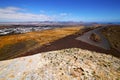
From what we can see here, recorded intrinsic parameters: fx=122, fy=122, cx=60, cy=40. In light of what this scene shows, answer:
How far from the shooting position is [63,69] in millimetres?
9906

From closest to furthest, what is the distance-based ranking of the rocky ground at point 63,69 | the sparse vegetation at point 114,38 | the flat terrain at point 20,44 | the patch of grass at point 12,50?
the rocky ground at point 63,69 < the sparse vegetation at point 114,38 < the patch of grass at point 12,50 < the flat terrain at point 20,44

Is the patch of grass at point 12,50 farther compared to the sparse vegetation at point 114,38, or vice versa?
the patch of grass at point 12,50

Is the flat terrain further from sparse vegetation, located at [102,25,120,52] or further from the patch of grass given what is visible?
sparse vegetation, located at [102,25,120,52]

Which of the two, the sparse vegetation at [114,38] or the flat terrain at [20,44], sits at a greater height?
the sparse vegetation at [114,38]

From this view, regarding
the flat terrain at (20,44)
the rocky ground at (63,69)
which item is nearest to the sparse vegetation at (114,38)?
the rocky ground at (63,69)

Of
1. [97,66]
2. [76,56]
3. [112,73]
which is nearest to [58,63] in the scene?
[76,56]

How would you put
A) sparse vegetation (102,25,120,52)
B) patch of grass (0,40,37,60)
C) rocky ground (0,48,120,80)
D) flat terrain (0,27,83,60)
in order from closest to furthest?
1. rocky ground (0,48,120,80)
2. sparse vegetation (102,25,120,52)
3. patch of grass (0,40,37,60)
4. flat terrain (0,27,83,60)

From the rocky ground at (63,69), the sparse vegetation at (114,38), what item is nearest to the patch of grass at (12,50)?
the rocky ground at (63,69)

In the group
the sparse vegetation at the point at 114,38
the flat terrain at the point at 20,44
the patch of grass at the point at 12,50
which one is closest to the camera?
the sparse vegetation at the point at 114,38

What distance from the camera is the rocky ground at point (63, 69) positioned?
923cm

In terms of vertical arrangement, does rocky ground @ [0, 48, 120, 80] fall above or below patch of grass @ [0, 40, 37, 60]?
above

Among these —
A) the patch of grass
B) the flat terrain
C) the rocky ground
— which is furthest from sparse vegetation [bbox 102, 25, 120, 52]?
the patch of grass

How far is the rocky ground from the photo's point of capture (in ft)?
30.3

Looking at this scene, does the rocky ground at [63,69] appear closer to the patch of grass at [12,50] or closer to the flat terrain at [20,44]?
the flat terrain at [20,44]
